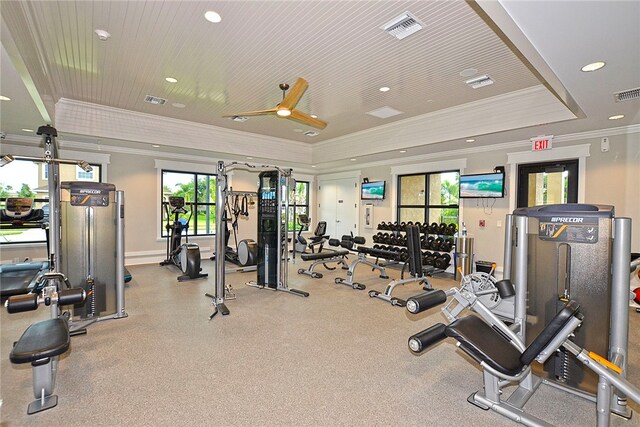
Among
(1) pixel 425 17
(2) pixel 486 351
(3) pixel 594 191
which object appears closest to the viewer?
(2) pixel 486 351

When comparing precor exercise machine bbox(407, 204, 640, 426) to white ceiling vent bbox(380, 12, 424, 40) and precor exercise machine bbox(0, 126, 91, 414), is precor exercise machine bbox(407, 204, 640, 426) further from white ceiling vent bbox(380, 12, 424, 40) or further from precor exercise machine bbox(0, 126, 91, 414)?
precor exercise machine bbox(0, 126, 91, 414)

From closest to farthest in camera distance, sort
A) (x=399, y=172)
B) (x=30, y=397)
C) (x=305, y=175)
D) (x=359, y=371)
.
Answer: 1. (x=30, y=397)
2. (x=359, y=371)
3. (x=399, y=172)
4. (x=305, y=175)

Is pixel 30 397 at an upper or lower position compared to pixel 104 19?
lower

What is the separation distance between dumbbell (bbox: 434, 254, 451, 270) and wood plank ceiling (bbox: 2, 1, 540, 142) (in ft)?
9.15

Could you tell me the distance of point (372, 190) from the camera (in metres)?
8.30

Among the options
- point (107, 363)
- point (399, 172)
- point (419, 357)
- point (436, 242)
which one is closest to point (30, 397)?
point (107, 363)

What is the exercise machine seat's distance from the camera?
1.68 meters

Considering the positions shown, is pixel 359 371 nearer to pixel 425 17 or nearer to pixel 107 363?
pixel 107 363

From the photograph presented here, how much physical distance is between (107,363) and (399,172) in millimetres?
6722

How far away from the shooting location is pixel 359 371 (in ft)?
8.63

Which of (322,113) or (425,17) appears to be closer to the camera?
(425,17)

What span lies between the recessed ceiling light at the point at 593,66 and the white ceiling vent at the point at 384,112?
2.96m

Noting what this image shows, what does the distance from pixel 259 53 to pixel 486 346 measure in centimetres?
363

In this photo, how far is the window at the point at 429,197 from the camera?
681cm
